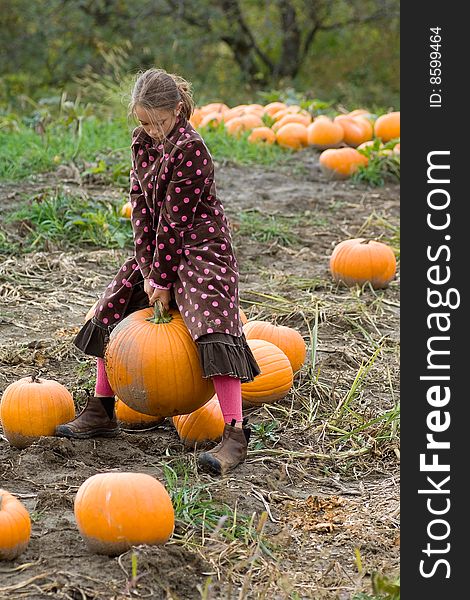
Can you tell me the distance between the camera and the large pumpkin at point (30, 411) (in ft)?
13.3

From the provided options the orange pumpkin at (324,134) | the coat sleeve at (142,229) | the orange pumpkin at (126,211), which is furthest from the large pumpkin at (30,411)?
the orange pumpkin at (324,134)

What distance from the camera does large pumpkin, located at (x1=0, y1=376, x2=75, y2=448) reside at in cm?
406

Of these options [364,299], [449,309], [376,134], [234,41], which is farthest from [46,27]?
[449,309]

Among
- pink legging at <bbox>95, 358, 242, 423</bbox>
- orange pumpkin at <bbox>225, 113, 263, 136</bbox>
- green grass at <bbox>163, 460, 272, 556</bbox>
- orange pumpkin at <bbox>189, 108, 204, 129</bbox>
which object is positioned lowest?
green grass at <bbox>163, 460, 272, 556</bbox>

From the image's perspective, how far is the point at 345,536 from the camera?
11.3 feet

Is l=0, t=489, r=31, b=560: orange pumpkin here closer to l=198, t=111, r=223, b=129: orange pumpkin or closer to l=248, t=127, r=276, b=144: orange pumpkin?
l=248, t=127, r=276, b=144: orange pumpkin

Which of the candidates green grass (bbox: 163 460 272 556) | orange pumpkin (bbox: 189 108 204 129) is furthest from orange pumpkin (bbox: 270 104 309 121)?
green grass (bbox: 163 460 272 556)

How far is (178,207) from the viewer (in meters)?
3.95

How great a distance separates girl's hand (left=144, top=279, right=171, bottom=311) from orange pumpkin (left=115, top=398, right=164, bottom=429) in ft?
1.83

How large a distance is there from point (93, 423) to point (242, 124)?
666 cm

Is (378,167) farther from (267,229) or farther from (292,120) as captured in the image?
(267,229)

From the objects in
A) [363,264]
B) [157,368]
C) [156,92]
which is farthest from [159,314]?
[363,264]

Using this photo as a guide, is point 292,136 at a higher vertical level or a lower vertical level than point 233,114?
lower

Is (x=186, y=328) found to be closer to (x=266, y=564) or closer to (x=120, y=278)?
(x=120, y=278)
